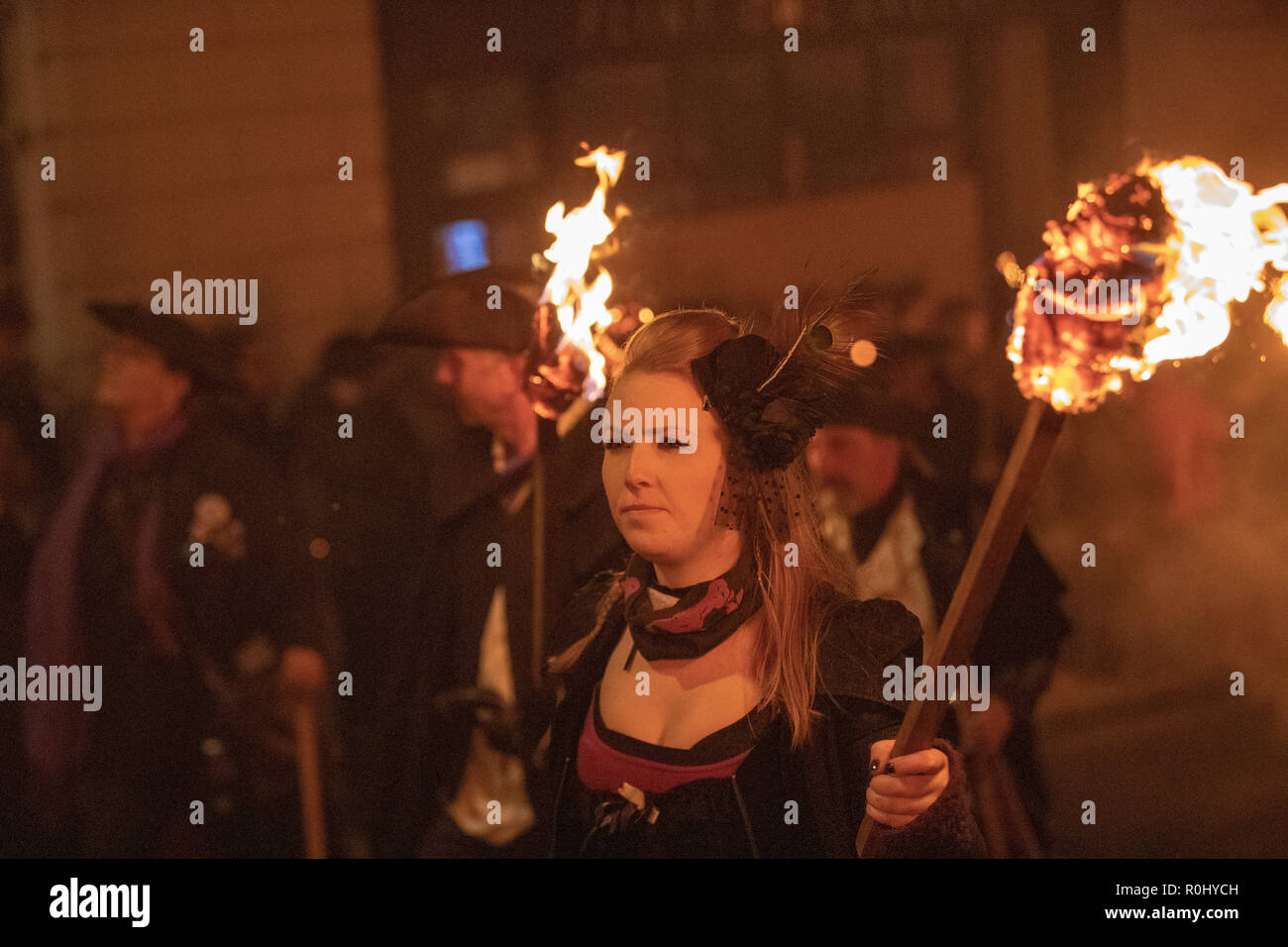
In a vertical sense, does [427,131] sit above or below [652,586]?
above

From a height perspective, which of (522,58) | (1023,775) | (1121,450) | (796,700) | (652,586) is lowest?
(1023,775)

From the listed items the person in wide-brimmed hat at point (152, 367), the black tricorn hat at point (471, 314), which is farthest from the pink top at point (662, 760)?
the person in wide-brimmed hat at point (152, 367)

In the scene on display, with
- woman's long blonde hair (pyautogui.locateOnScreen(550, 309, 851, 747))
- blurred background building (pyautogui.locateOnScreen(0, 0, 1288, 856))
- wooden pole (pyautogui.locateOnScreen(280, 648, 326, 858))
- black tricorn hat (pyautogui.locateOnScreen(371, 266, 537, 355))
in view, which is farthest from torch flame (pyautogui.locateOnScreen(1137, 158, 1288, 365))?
wooden pole (pyautogui.locateOnScreen(280, 648, 326, 858))

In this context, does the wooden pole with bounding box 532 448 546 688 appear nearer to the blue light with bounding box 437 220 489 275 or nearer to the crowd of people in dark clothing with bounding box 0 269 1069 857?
the crowd of people in dark clothing with bounding box 0 269 1069 857

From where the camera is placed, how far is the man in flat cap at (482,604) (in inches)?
133

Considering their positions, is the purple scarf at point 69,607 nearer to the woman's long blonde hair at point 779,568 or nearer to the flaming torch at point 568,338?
the flaming torch at point 568,338

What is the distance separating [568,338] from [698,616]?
83 centimetres

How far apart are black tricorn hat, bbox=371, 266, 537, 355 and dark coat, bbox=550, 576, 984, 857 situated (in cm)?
133

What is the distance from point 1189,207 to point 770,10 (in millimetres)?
2065

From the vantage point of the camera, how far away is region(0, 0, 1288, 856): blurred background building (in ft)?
13.2

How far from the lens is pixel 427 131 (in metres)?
4.27
